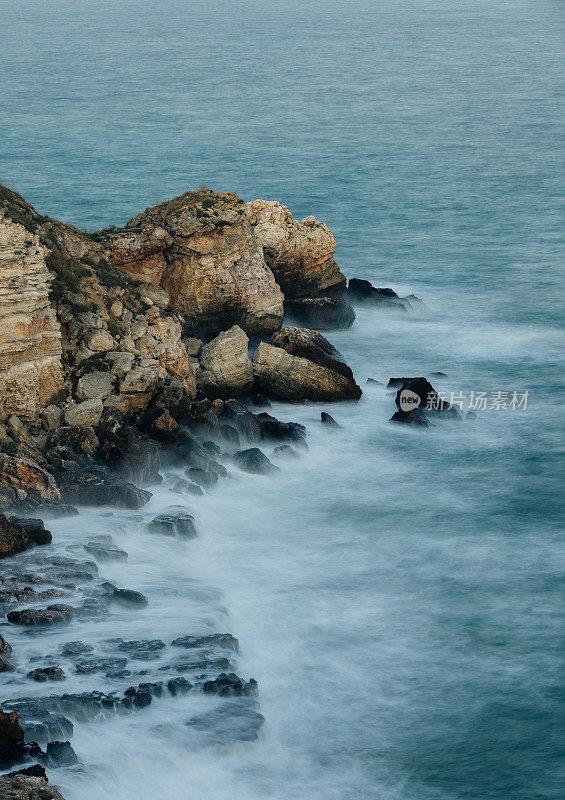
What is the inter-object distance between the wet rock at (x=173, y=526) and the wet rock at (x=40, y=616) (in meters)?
5.40

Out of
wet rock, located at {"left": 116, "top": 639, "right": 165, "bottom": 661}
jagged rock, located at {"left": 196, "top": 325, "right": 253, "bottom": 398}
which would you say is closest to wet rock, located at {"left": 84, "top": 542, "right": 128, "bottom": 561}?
wet rock, located at {"left": 116, "top": 639, "right": 165, "bottom": 661}

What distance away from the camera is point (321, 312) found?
1834 inches

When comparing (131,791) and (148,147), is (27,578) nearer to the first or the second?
(131,791)

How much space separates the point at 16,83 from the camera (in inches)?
4579

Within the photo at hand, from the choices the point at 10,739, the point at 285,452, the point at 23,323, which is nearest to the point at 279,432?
the point at 285,452

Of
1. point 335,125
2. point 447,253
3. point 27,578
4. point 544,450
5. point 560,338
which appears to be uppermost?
point 335,125

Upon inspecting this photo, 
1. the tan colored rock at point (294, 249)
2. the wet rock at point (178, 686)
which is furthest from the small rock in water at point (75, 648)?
the tan colored rock at point (294, 249)

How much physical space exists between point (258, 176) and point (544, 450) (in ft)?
151

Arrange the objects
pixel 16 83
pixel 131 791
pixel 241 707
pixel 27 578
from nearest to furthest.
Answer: pixel 131 791 < pixel 241 707 < pixel 27 578 < pixel 16 83

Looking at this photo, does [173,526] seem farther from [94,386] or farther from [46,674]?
[46,674]

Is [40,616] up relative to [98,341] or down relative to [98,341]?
down

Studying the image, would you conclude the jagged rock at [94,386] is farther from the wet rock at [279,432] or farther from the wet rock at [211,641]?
the wet rock at [211,641]

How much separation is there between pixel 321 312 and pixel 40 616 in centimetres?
2491

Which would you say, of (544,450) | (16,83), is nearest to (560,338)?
(544,450)
